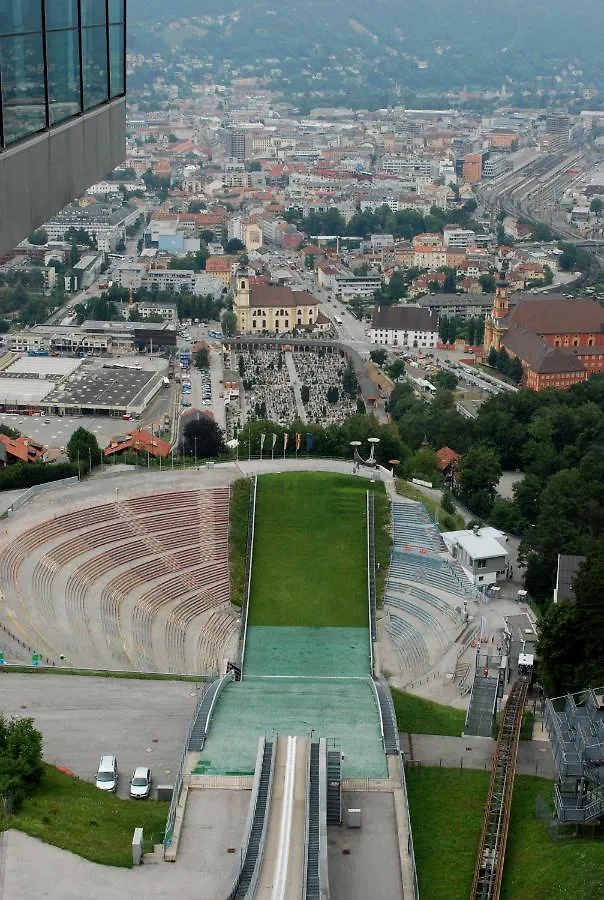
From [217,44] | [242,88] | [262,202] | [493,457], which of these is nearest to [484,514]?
[493,457]

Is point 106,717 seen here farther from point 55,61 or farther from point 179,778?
point 55,61

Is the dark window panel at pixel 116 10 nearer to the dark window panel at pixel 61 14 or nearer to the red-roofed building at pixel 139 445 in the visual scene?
the dark window panel at pixel 61 14

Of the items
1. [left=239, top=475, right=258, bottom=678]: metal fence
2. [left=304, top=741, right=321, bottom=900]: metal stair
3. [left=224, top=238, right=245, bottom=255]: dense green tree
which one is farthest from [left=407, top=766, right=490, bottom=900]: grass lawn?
[left=224, top=238, right=245, bottom=255]: dense green tree

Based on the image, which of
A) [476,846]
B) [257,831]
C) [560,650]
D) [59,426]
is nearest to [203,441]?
[59,426]

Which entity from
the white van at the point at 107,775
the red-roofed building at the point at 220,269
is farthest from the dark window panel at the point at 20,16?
the red-roofed building at the point at 220,269

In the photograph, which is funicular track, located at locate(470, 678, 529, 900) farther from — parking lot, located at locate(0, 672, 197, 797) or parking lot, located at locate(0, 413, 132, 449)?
parking lot, located at locate(0, 413, 132, 449)
